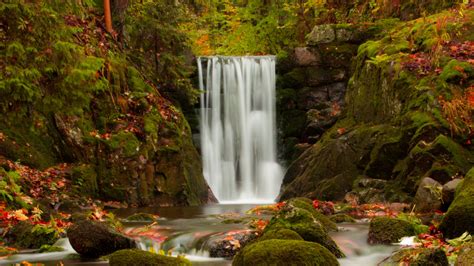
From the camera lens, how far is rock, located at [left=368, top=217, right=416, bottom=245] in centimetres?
736

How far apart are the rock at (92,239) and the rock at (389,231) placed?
3.59 metres

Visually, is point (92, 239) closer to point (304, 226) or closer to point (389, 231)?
point (304, 226)

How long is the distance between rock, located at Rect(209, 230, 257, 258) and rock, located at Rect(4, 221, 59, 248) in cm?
231

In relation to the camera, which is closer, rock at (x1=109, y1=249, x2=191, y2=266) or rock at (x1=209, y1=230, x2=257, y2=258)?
rock at (x1=109, y1=249, x2=191, y2=266)

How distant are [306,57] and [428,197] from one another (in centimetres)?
1107

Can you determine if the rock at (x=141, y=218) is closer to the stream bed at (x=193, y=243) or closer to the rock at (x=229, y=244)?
the stream bed at (x=193, y=243)

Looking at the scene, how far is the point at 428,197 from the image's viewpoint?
9055 mm

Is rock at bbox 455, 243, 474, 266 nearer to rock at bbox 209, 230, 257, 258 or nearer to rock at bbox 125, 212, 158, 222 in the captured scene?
rock at bbox 209, 230, 257, 258

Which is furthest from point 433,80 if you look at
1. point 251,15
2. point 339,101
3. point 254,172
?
point 251,15

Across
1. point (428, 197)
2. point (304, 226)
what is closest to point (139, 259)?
point (304, 226)

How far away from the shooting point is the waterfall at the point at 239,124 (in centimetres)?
1848

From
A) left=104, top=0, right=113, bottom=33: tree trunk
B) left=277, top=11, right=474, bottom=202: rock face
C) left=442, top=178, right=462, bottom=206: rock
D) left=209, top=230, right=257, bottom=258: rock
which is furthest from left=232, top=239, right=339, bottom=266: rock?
left=104, top=0, right=113, bottom=33: tree trunk

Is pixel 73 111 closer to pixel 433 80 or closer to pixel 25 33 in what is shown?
pixel 25 33

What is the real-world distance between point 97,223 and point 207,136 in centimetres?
1246
